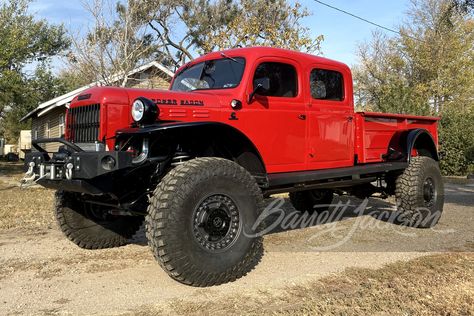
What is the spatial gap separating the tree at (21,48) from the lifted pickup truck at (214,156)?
1236cm

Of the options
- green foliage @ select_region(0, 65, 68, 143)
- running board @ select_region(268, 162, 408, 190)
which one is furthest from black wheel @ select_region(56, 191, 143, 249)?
green foliage @ select_region(0, 65, 68, 143)

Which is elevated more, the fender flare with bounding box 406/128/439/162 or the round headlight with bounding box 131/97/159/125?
the round headlight with bounding box 131/97/159/125

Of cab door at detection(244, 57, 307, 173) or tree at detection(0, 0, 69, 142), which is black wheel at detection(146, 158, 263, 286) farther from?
tree at detection(0, 0, 69, 142)

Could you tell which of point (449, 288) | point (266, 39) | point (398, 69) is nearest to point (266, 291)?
point (449, 288)

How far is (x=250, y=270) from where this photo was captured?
14.8ft

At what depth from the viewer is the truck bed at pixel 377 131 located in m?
6.23

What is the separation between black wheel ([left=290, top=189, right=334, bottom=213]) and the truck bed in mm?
1530

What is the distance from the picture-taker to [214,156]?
15.7 ft

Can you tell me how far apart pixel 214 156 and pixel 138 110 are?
3.25 feet

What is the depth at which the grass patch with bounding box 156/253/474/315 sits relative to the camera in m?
3.55

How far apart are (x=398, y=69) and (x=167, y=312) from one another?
33.2 meters

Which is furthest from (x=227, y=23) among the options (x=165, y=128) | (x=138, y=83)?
(x=165, y=128)

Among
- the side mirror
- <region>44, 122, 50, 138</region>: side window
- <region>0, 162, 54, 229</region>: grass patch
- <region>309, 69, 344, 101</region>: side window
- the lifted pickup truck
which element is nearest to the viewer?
the lifted pickup truck

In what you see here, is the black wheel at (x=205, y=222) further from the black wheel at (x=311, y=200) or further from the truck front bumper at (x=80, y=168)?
the black wheel at (x=311, y=200)
